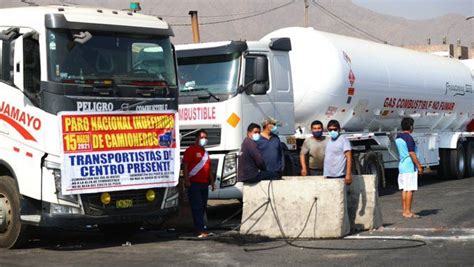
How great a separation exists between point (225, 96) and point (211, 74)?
551mm

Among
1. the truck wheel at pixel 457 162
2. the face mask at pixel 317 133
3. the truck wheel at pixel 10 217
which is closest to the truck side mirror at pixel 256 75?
the face mask at pixel 317 133

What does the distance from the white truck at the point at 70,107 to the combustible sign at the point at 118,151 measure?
2 cm

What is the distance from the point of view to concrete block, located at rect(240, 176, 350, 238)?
11.3m

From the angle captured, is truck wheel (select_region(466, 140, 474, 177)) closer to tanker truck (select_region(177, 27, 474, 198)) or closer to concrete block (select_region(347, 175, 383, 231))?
tanker truck (select_region(177, 27, 474, 198))

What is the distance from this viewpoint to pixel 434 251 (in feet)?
32.1

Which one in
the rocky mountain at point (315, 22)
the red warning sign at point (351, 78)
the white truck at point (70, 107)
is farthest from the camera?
the rocky mountain at point (315, 22)

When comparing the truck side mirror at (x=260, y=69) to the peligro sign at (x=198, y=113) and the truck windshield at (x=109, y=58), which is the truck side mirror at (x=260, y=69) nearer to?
the peligro sign at (x=198, y=113)

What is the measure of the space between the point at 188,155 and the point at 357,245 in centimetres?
318

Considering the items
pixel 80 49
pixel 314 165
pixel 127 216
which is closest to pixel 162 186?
pixel 127 216

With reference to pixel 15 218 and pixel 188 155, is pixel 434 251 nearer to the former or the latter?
pixel 188 155

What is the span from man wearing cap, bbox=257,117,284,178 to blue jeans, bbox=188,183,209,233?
1074 millimetres

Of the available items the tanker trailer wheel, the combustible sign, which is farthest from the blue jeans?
the tanker trailer wheel

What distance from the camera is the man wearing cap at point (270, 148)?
12562mm

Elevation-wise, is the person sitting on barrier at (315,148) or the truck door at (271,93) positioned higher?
the truck door at (271,93)
